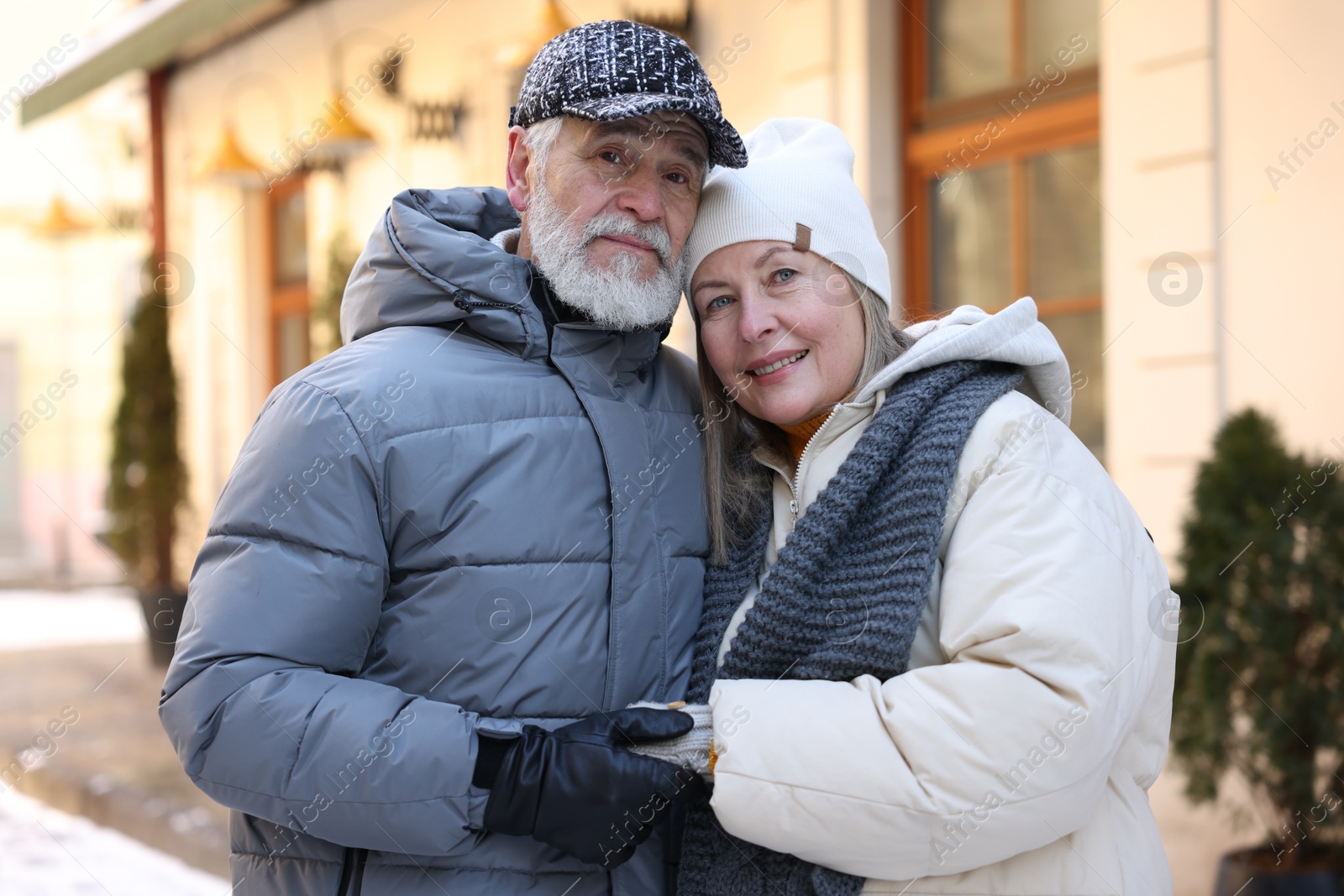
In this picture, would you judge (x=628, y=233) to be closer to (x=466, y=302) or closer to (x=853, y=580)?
(x=466, y=302)

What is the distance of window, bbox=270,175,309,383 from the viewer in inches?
356

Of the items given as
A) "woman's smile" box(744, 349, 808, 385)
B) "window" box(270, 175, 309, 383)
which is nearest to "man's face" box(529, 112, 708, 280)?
"woman's smile" box(744, 349, 808, 385)

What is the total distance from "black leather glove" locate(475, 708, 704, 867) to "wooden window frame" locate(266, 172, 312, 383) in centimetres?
803

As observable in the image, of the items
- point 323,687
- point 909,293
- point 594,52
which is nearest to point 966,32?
point 909,293

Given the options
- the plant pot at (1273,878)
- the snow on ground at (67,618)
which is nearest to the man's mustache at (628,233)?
the plant pot at (1273,878)

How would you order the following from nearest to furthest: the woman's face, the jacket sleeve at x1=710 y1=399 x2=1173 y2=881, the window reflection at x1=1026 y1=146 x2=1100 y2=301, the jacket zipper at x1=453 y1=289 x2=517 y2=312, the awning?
the jacket sleeve at x1=710 y1=399 x2=1173 y2=881
the jacket zipper at x1=453 y1=289 x2=517 y2=312
the woman's face
the window reflection at x1=1026 y1=146 x2=1100 y2=301
the awning

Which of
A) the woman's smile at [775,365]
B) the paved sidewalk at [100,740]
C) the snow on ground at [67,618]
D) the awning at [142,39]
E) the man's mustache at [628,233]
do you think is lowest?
the snow on ground at [67,618]

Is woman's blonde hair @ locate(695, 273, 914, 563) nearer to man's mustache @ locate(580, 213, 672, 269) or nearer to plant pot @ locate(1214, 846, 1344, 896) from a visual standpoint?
man's mustache @ locate(580, 213, 672, 269)

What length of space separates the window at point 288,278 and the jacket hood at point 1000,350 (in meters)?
7.73

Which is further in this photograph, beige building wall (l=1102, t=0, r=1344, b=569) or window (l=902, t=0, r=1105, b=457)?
window (l=902, t=0, r=1105, b=457)

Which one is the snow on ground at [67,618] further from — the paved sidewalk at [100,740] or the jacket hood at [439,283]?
the jacket hood at [439,283]

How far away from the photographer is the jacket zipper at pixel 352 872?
62.7 inches

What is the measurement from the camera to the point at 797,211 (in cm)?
187

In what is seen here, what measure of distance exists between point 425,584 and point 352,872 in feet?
1.33
